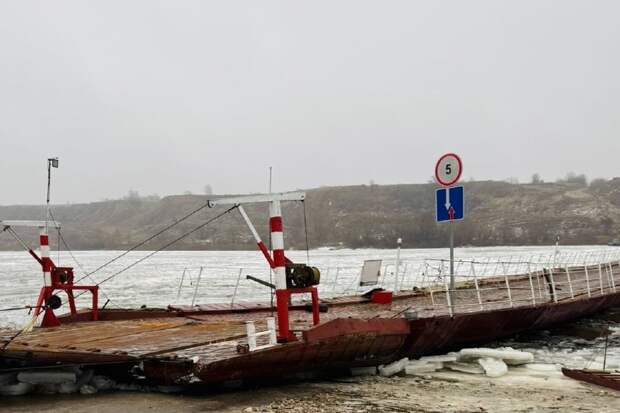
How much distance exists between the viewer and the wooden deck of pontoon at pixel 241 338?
23.4ft

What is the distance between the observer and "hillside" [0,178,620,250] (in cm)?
14012

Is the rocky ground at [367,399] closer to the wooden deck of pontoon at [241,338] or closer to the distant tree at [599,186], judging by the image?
the wooden deck of pontoon at [241,338]

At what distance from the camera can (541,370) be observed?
9305 millimetres

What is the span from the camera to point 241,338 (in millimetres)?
8836

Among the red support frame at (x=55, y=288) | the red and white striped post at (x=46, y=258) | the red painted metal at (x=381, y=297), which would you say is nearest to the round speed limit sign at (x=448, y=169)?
the red painted metal at (x=381, y=297)

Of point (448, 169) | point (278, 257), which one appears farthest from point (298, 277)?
point (448, 169)

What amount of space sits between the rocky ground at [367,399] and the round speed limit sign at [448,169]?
3.16m

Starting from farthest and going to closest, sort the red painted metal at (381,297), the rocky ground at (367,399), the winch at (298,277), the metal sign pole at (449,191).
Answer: the red painted metal at (381,297) < the metal sign pole at (449,191) < the winch at (298,277) < the rocky ground at (367,399)

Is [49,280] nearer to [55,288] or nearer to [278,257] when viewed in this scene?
[55,288]

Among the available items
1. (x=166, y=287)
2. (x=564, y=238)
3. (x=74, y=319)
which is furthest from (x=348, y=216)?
(x=74, y=319)

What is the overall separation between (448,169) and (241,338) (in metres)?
4.26

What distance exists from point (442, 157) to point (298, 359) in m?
4.26

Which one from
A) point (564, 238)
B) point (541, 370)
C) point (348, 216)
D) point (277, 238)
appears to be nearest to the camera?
point (277, 238)

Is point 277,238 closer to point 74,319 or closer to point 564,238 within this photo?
point 74,319
